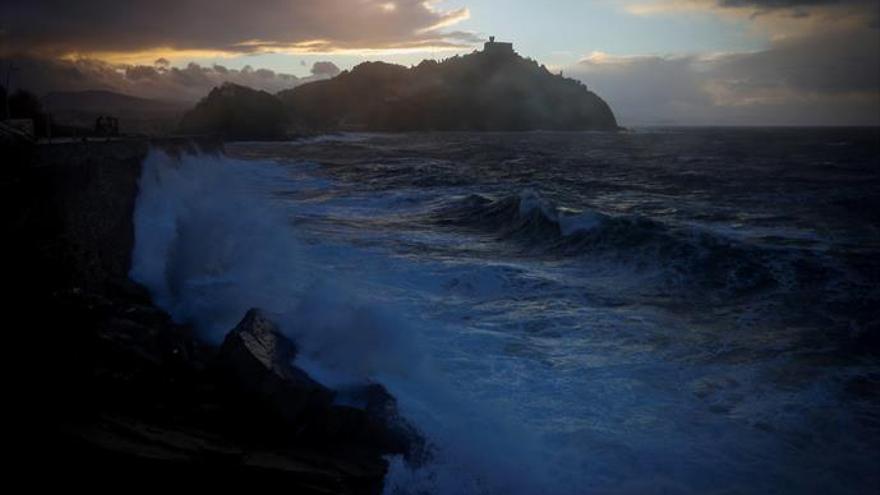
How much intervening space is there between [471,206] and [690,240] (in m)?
8.97

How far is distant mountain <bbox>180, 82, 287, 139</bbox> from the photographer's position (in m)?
75.7

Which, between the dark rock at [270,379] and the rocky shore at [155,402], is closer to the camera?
the rocky shore at [155,402]

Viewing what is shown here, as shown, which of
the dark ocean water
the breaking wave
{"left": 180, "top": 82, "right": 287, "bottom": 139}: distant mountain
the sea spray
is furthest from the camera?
{"left": 180, "top": 82, "right": 287, "bottom": 139}: distant mountain

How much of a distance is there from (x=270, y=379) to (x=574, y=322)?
5431mm

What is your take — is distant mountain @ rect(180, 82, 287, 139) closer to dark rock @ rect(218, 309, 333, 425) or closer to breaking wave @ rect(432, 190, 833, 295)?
breaking wave @ rect(432, 190, 833, 295)

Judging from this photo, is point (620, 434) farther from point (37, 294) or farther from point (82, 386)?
point (37, 294)

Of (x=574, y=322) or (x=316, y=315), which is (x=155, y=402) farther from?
(x=574, y=322)

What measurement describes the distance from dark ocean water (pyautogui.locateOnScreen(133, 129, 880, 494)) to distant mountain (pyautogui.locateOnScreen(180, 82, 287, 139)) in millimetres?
57292

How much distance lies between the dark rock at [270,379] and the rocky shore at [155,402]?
1cm

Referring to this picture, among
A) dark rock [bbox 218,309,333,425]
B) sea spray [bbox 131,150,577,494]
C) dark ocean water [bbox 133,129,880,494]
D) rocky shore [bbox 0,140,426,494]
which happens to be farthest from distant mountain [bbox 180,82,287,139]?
dark rock [bbox 218,309,333,425]

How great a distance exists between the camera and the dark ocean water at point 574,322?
6.12 meters

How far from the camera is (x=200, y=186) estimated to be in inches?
785

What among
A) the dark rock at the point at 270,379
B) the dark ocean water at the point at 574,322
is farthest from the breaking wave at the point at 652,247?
the dark rock at the point at 270,379

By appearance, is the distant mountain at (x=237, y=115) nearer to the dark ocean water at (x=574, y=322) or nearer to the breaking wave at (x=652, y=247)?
the dark ocean water at (x=574, y=322)
